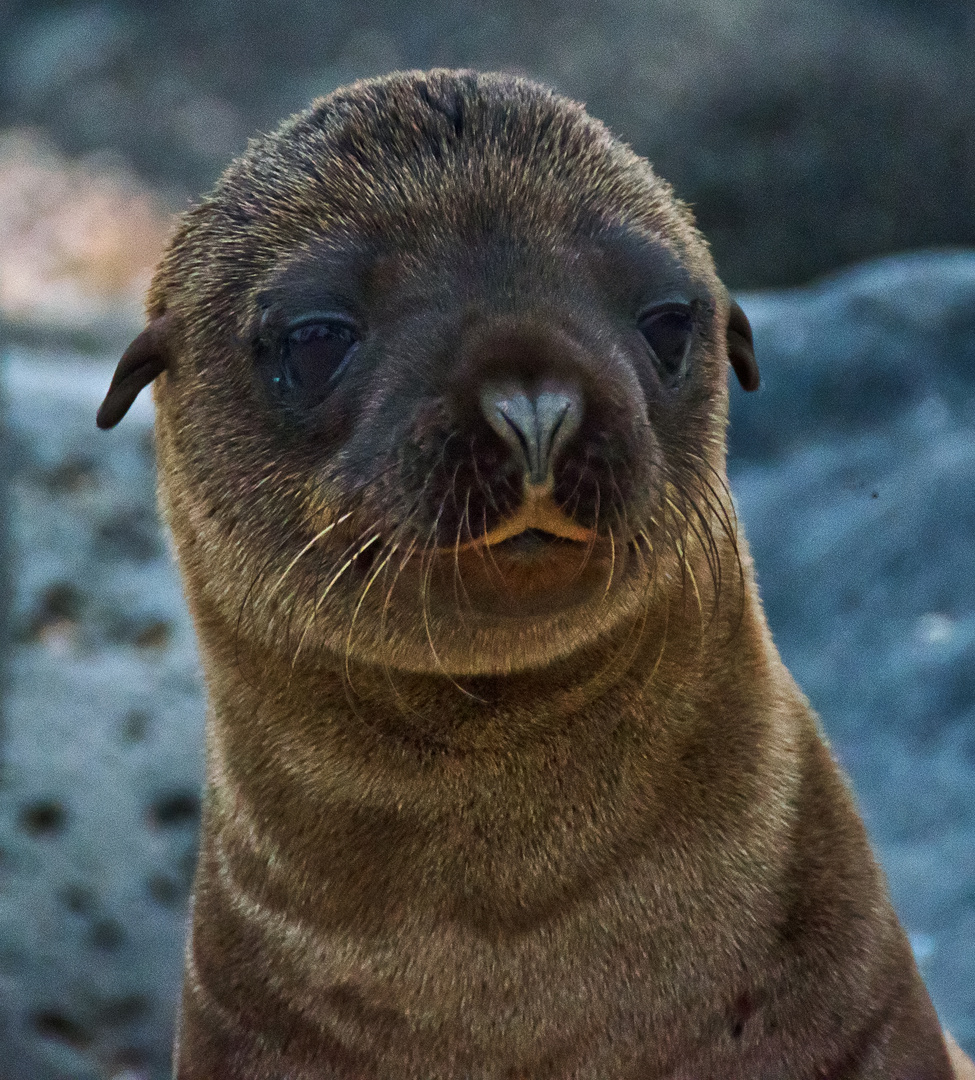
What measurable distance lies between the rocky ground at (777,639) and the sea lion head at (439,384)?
2.15m

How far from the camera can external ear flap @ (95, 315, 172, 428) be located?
264 cm

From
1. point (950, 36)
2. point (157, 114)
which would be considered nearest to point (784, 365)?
point (950, 36)

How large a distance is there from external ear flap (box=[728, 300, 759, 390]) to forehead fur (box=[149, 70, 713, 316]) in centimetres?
12

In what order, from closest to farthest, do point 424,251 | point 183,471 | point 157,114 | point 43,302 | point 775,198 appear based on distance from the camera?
point 424,251 → point 183,471 → point 775,198 → point 43,302 → point 157,114

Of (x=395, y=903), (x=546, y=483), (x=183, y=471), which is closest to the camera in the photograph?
(x=546, y=483)

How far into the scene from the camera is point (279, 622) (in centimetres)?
243

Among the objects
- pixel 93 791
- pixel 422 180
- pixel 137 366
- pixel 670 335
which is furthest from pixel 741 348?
pixel 93 791

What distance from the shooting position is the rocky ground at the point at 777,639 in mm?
4449

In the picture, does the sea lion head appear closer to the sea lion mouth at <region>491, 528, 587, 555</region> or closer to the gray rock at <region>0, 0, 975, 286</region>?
the sea lion mouth at <region>491, 528, 587, 555</region>

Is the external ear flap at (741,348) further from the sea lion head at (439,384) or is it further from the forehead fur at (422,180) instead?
the forehead fur at (422,180)

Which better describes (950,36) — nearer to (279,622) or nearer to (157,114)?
(157,114)

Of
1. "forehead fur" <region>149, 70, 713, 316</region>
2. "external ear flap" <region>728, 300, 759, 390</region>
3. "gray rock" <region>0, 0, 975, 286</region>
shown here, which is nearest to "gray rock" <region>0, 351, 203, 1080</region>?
"forehead fur" <region>149, 70, 713, 316</region>

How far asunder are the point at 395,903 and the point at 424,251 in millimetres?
1097

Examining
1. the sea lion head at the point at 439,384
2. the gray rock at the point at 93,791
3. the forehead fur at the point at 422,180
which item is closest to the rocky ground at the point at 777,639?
the gray rock at the point at 93,791
